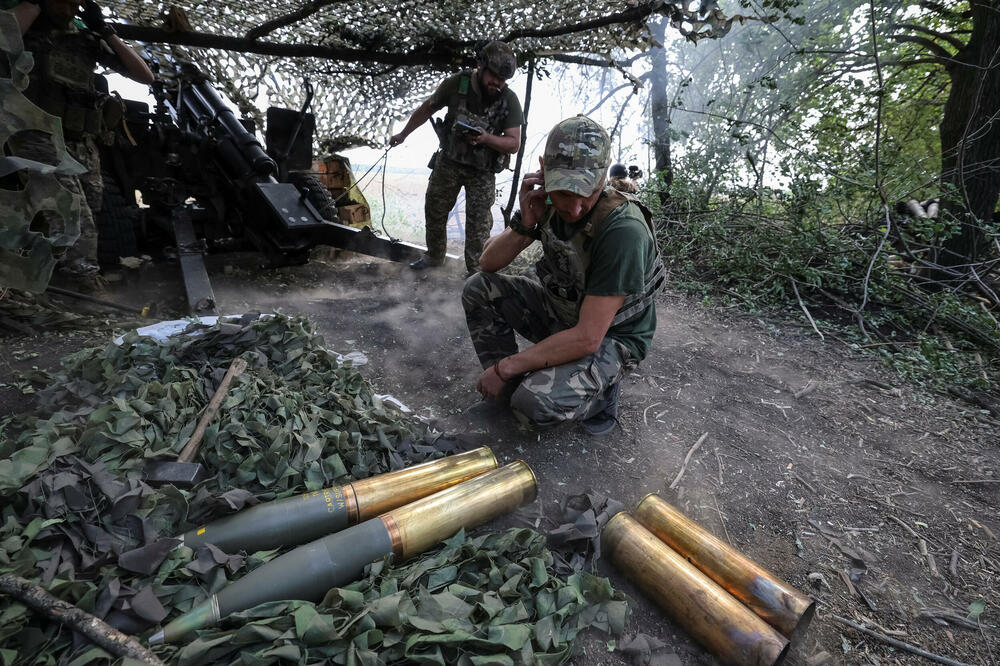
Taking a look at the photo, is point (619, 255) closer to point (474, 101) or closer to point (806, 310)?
point (474, 101)

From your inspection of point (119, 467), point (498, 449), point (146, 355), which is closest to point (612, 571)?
point (498, 449)

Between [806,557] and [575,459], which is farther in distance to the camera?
[575,459]

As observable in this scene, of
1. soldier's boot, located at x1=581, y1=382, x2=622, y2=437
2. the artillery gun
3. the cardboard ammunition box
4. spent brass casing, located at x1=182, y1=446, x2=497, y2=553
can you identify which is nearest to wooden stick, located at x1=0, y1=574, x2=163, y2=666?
spent brass casing, located at x1=182, y1=446, x2=497, y2=553

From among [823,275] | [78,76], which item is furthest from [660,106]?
[78,76]

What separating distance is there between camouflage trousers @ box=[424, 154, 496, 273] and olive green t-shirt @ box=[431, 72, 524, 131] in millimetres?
477

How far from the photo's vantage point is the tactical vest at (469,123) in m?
4.62

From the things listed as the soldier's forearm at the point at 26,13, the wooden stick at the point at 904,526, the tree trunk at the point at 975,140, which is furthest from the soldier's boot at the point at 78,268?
the tree trunk at the point at 975,140

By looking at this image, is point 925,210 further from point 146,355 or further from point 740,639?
point 146,355

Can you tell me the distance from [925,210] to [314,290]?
6.45 meters

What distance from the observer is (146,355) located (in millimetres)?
2420

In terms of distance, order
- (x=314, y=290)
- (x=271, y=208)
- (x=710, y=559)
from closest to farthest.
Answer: (x=710, y=559) → (x=271, y=208) → (x=314, y=290)

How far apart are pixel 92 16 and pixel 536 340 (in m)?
3.97

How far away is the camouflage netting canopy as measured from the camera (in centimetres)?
404

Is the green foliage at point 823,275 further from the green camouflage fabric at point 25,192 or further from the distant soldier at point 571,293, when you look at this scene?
the green camouflage fabric at point 25,192
